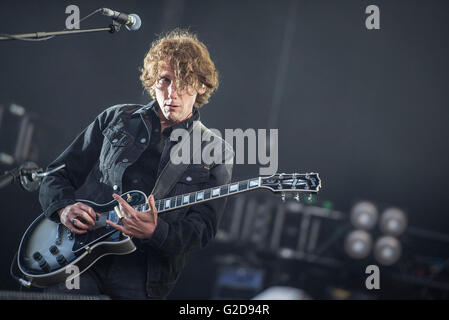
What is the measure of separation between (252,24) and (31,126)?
3.40m

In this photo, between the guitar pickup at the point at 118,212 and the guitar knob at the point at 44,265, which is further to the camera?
the guitar knob at the point at 44,265

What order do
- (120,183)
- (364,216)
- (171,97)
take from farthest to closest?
(364,216), (171,97), (120,183)

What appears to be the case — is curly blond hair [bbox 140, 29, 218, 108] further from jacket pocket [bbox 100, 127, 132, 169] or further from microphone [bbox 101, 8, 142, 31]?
jacket pocket [bbox 100, 127, 132, 169]

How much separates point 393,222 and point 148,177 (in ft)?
14.5

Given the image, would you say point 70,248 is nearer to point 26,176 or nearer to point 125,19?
point 26,176

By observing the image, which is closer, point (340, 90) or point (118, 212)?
point (118, 212)

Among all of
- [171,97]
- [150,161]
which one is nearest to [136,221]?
[150,161]

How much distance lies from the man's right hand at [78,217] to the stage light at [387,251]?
459 centimetres

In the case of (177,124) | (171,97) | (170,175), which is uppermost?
(171,97)

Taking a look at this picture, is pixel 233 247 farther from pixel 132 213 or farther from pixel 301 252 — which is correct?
Answer: pixel 132 213

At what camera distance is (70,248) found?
2.88 meters

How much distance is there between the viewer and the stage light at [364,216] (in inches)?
259

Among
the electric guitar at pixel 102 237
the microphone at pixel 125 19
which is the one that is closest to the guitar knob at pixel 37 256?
the electric guitar at pixel 102 237

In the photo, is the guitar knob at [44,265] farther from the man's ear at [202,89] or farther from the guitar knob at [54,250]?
the man's ear at [202,89]
